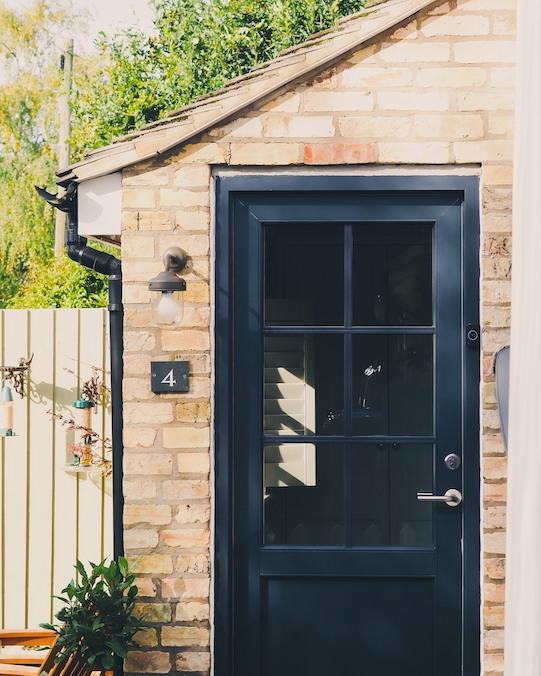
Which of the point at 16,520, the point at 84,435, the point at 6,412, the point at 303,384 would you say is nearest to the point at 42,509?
the point at 16,520

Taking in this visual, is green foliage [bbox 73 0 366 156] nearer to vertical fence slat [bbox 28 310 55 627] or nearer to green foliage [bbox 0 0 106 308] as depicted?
green foliage [bbox 0 0 106 308]

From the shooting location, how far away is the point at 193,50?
11.5 m

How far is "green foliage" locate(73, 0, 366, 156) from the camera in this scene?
11117mm

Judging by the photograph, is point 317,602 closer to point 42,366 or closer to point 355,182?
point 355,182

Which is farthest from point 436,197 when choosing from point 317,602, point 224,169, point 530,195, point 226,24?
point 226,24

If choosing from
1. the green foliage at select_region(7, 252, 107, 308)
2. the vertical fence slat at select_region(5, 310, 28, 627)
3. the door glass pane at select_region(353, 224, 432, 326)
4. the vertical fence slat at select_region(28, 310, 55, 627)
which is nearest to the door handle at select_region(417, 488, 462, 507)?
the door glass pane at select_region(353, 224, 432, 326)

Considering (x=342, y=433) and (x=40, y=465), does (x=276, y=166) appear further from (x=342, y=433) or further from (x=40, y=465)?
(x=40, y=465)

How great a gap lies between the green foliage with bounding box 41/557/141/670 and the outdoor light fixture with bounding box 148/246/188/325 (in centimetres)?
101

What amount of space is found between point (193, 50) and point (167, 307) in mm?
8967

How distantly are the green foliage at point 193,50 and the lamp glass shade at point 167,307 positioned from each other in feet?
26.8

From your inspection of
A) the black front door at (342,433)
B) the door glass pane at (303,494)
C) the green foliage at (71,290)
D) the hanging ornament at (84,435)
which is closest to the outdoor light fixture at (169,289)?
the black front door at (342,433)

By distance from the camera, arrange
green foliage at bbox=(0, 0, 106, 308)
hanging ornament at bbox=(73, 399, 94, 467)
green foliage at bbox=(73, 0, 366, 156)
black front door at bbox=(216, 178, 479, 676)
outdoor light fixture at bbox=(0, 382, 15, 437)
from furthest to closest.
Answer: green foliage at bbox=(0, 0, 106, 308), green foliage at bbox=(73, 0, 366, 156), hanging ornament at bbox=(73, 399, 94, 467), outdoor light fixture at bbox=(0, 382, 15, 437), black front door at bbox=(216, 178, 479, 676)

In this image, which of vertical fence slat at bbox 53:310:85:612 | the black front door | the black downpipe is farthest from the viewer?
vertical fence slat at bbox 53:310:85:612

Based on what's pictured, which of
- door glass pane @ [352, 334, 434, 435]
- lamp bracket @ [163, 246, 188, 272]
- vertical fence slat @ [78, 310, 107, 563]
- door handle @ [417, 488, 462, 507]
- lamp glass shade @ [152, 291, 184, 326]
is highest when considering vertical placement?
lamp bracket @ [163, 246, 188, 272]
